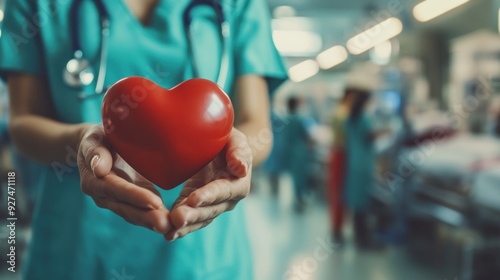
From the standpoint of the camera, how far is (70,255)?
2.38 feet

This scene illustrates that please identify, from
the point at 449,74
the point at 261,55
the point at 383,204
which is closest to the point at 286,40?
the point at 449,74

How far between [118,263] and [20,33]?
361mm

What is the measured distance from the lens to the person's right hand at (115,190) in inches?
16.7

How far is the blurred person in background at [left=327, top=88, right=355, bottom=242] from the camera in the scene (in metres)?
4.75

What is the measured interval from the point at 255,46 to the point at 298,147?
602 centimetres

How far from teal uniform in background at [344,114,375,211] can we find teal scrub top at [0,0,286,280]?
12.4 ft

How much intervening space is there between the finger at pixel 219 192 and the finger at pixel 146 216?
0.08 ft

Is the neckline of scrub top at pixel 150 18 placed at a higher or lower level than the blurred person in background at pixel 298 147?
higher

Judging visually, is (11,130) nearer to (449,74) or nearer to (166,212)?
(166,212)

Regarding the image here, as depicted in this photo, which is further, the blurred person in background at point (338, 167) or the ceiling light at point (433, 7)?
the ceiling light at point (433, 7)

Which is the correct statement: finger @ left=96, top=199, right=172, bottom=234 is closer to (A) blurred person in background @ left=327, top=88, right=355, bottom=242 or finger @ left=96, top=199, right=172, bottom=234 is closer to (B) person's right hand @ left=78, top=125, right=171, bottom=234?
(B) person's right hand @ left=78, top=125, right=171, bottom=234

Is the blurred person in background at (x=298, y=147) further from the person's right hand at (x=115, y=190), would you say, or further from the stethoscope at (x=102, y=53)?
the person's right hand at (x=115, y=190)

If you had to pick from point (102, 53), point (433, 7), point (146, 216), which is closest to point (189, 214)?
point (146, 216)

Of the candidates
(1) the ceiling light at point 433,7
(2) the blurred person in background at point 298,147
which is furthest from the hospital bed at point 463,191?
(1) the ceiling light at point 433,7
